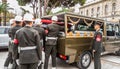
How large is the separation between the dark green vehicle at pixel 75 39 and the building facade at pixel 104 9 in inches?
1121

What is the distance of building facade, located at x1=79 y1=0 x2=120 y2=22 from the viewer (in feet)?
130

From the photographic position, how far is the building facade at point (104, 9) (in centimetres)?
3972

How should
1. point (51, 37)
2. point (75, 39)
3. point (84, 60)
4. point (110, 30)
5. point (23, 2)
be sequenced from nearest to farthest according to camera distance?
point (51, 37)
point (75, 39)
point (84, 60)
point (110, 30)
point (23, 2)

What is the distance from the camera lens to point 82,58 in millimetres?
6934

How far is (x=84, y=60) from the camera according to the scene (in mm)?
7043

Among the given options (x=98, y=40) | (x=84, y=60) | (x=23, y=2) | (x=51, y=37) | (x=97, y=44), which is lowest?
(x=84, y=60)

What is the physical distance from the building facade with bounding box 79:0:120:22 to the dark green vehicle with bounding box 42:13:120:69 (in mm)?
28479

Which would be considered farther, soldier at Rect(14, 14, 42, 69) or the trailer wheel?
the trailer wheel

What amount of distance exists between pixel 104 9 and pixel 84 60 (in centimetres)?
4064

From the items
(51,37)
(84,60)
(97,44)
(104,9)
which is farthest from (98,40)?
(104,9)

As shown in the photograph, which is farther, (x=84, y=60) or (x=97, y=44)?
(x=84, y=60)

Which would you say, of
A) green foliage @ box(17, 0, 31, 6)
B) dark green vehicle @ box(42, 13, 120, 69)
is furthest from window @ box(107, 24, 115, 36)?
green foliage @ box(17, 0, 31, 6)

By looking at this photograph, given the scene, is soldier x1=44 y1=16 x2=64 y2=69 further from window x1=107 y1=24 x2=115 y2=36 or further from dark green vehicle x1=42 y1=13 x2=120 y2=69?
window x1=107 y1=24 x2=115 y2=36

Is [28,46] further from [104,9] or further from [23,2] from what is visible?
[104,9]
